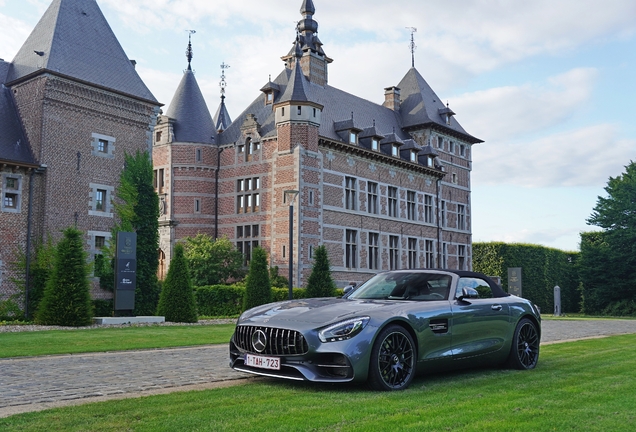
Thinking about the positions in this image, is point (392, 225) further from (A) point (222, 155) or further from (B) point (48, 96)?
(B) point (48, 96)

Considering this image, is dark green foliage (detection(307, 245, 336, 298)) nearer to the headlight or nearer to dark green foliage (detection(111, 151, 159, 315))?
dark green foliage (detection(111, 151, 159, 315))

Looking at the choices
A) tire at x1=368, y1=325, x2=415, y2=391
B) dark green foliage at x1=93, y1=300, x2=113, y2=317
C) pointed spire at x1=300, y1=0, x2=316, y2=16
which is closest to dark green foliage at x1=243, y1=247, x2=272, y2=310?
dark green foliage at x1=93, y1=300, x2=113, y2=317

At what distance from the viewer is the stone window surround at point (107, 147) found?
2716cm

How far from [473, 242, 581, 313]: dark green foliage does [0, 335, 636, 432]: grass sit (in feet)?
135

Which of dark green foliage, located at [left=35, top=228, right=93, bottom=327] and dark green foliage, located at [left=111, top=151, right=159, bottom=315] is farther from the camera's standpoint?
dark green foliage, located at [left=111, top=151, right=159, bottom=315]

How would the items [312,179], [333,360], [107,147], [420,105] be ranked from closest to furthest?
[333,360] → [107,147] → [312,179] → [420,105]

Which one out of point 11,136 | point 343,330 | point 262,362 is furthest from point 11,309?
point 343,330

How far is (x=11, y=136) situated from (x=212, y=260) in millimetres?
11946

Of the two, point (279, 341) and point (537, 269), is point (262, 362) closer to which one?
point (279, 341)

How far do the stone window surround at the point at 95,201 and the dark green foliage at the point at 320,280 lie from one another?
370 inches

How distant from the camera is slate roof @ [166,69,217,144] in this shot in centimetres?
3806

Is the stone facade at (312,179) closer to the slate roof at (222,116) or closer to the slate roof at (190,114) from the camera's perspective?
the slate roof at (190,114)

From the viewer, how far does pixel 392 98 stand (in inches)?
1841

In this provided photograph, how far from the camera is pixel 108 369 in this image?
881 cm
